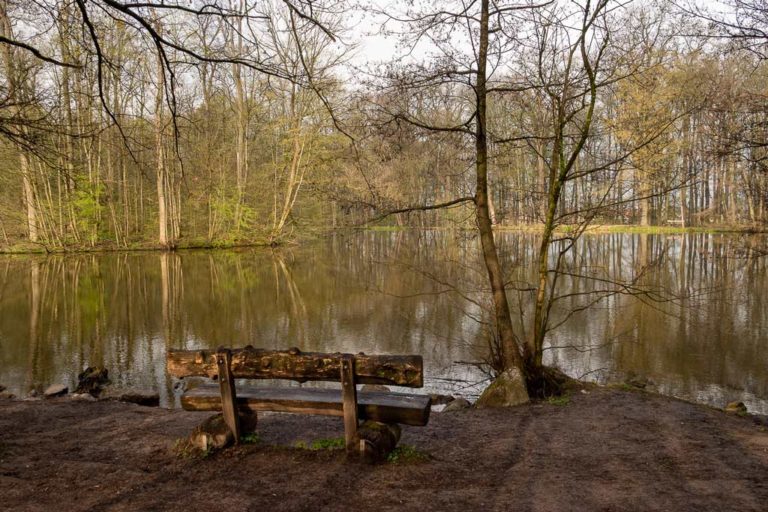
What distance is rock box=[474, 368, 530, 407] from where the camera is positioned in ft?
20.2

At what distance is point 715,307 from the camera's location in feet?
40.2

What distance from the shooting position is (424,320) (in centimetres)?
1153

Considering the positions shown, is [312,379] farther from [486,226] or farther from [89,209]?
[89,209]

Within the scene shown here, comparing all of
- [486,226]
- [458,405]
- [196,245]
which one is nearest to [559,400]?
[458,405]

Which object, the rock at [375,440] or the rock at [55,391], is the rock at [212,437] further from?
the rock at [55,391]

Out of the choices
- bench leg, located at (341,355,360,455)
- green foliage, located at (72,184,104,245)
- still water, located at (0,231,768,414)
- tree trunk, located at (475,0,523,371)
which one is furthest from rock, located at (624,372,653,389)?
green foliage, located at (72,184,104,245)

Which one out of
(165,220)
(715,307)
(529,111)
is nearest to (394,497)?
(529,111)

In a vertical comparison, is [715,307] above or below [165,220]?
below

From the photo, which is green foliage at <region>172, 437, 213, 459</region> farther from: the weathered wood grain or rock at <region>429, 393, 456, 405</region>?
rock at <region>429, 393, 456, 405</region>

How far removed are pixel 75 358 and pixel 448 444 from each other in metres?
7.36

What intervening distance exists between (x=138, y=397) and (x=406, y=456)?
4.41 meters

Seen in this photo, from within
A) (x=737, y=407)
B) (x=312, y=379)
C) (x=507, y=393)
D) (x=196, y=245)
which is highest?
(x=196, y=245)

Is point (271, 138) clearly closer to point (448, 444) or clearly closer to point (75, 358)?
point (75, 358)

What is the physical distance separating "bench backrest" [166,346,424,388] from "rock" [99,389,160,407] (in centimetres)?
326
